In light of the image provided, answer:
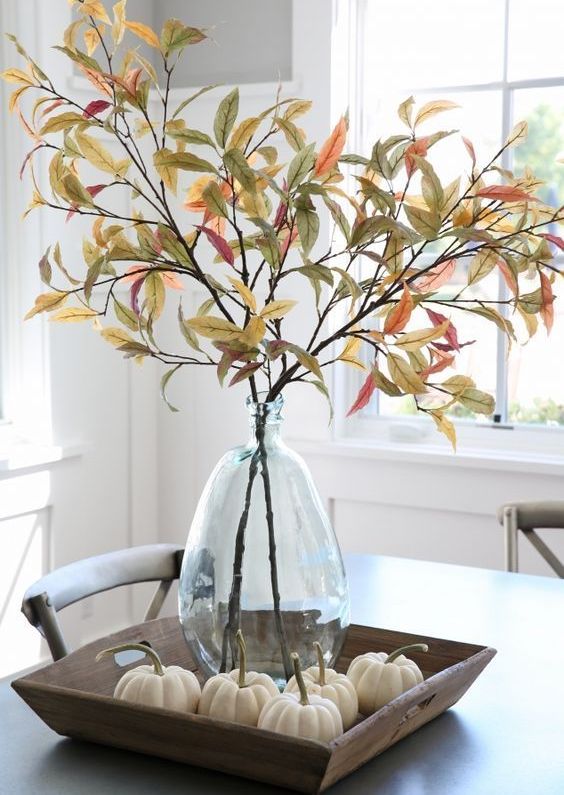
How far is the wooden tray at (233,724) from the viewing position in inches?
41.4

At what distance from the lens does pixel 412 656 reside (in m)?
1.40

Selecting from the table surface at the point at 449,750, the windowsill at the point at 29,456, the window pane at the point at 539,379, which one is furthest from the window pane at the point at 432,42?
the table surface at the point at 449,750

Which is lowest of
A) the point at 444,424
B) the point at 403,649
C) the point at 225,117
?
the point at 403,649

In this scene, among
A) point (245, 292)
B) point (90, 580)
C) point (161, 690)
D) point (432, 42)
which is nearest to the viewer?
point (245, 292)

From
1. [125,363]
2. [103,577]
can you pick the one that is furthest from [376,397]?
[103,577]

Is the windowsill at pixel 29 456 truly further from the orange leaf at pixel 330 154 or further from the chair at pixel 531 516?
the orange leaf at pixel 330 154

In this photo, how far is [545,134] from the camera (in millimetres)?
3201

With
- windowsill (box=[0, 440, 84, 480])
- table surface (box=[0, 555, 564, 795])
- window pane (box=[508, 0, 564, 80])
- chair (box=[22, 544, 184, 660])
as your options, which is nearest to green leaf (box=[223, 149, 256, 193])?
table surface (box=[0, 555, 564, 795])

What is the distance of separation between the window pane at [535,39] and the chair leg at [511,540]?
1.49 meters

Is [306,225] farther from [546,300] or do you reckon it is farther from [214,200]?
[546,300]

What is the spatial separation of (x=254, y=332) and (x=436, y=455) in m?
2.23

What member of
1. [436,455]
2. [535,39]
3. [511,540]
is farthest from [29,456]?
[535,39]

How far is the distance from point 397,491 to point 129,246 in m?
2.25

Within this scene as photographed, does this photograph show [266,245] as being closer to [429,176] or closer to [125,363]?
[429,176]
